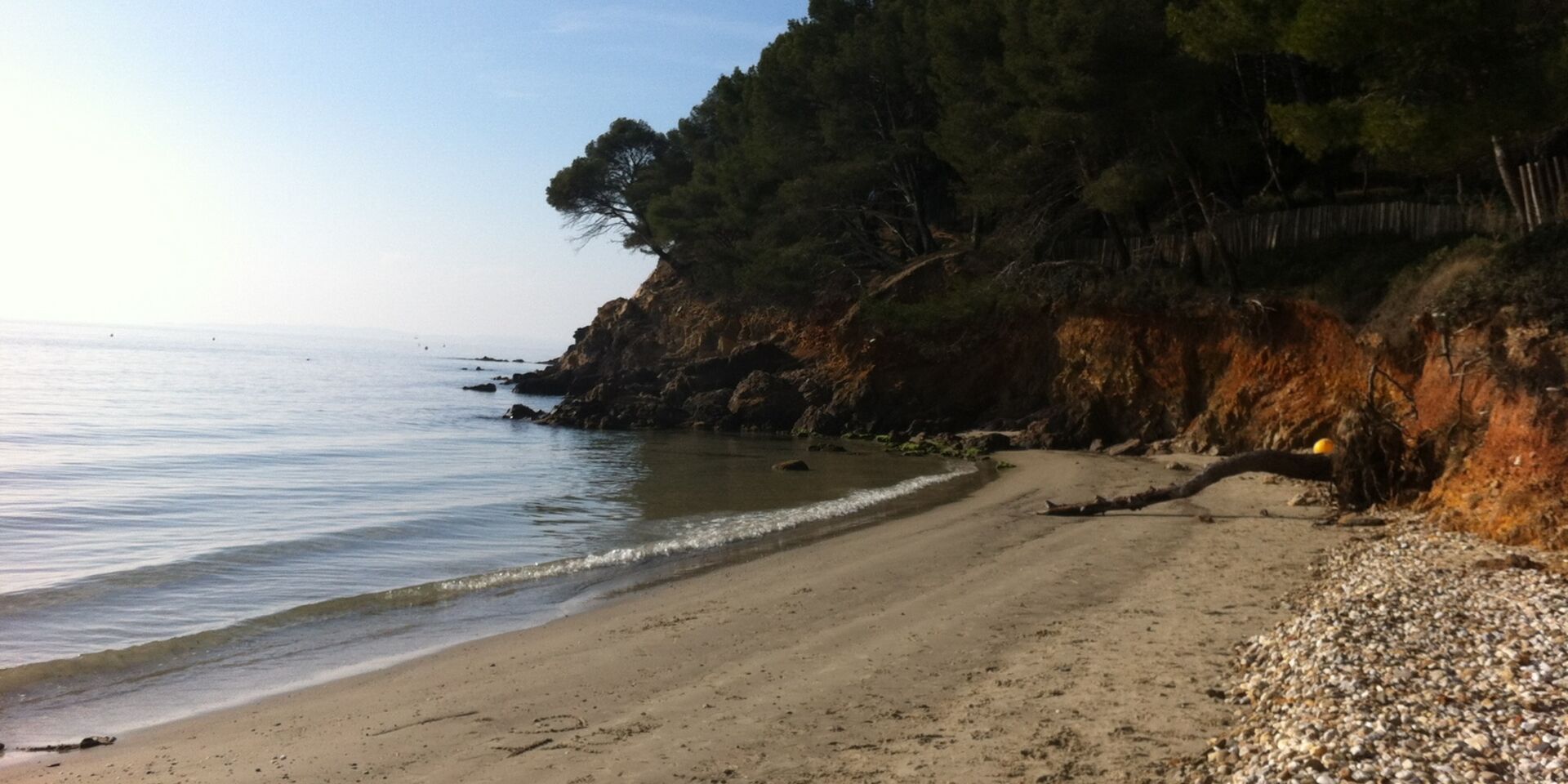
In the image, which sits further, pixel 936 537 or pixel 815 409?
pixel 815 409

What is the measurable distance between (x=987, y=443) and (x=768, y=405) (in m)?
9.95

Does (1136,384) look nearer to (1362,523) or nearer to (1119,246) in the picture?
(1119,246)

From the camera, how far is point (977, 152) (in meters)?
25.9

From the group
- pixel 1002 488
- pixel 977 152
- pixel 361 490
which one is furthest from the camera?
pixel 977 152

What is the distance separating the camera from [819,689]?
24.3 ft

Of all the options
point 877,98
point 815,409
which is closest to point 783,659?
point 815,409

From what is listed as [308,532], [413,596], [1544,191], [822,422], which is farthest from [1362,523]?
[822,422]

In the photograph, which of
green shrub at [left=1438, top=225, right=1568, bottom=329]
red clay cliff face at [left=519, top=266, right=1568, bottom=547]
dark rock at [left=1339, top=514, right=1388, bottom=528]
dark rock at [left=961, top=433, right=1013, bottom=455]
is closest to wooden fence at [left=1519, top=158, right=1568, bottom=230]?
green shrub at [left=1438, top=225, right=1568, bottom=329]

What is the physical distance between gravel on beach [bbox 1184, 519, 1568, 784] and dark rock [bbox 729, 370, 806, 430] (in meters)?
26.1

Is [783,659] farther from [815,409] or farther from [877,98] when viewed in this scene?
[877,98]

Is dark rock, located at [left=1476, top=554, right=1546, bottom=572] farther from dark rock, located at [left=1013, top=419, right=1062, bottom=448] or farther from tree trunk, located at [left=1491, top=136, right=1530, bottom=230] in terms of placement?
dark rock, located at [left=1013, top=419, right=1062, bottom=448]

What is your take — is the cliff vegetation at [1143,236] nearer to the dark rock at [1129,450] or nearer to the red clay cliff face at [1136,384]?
the red clay cliff face at [1136,384]

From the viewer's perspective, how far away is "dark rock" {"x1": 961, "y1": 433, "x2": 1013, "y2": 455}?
87.5 feet

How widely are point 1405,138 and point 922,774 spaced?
38.9 ft
